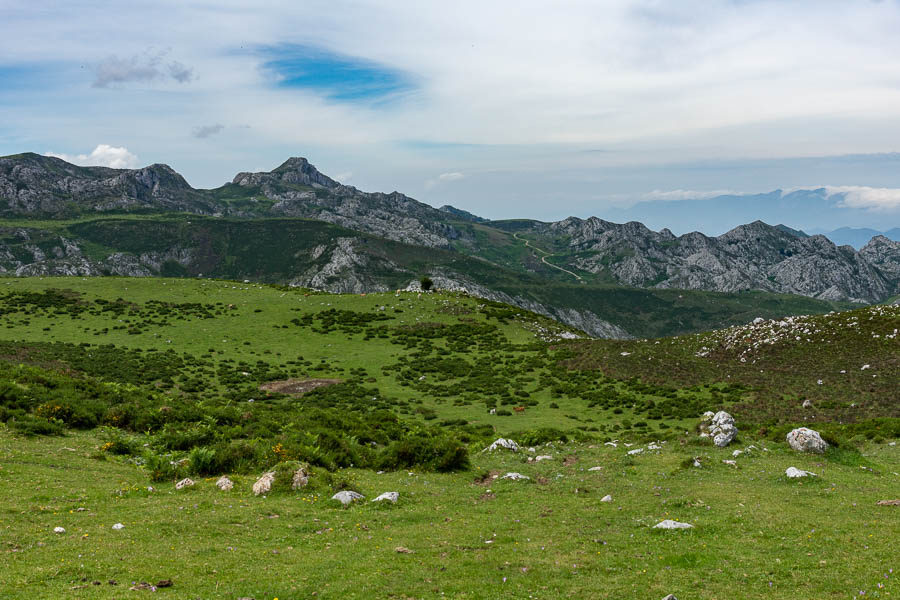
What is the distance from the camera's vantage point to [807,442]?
2594 cm

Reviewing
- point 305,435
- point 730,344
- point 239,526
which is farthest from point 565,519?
point 730,344

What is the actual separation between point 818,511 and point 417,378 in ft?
143

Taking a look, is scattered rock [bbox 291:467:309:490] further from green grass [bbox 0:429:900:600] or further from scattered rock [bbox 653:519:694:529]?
scattered rock [bbox 653:519:694:529]

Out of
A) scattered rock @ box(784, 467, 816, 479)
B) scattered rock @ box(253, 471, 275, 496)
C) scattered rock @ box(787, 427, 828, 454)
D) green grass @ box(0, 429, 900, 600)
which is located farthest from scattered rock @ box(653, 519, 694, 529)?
scattered rock @ box(253, 471, 275, 496)

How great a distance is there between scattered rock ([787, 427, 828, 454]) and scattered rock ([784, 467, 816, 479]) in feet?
16.0

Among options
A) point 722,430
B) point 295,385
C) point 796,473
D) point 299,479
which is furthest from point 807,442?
point 295,385

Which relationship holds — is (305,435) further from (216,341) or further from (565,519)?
(216,341)

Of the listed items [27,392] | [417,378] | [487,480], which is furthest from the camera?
[417,378]

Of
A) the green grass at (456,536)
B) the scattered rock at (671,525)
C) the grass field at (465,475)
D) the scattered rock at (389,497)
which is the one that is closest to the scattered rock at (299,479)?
the green grass at (456,536)

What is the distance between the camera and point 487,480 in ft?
78.9

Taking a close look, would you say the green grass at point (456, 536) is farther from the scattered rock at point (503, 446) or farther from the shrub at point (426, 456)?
the scattered rock at point (503, 446)

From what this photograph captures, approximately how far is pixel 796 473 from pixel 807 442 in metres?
6.02

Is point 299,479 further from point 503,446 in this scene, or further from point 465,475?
point 503,446

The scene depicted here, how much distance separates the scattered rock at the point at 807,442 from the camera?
25.7 m
